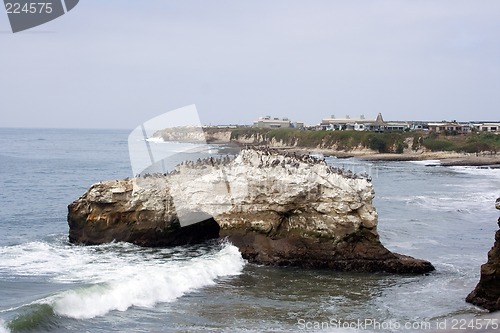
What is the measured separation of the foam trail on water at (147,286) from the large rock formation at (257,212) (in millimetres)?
1475

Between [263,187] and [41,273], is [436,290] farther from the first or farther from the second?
[41,273]

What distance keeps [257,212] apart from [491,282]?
26.2 ft

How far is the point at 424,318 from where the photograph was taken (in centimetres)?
1516

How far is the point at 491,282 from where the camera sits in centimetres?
1559

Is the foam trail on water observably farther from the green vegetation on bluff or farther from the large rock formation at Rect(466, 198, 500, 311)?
the green vegetation on bluff

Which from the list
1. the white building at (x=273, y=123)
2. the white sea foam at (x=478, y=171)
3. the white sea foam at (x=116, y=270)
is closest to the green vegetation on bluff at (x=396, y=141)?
the white sea foam at (x=478, y=171)

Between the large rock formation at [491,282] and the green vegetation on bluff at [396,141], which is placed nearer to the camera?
the large rock formation at [491,282]

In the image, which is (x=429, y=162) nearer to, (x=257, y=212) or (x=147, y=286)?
(x=257, y=212)

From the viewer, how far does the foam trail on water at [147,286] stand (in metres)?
15.4

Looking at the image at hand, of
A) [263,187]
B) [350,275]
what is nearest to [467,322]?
[350,275]

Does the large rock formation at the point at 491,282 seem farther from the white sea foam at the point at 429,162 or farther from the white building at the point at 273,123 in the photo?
the white building at the point at 273,123

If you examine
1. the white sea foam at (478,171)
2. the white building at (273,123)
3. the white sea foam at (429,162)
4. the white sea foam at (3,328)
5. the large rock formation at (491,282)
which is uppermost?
the white building at (273,123)

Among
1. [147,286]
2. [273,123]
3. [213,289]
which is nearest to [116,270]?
[147,286]

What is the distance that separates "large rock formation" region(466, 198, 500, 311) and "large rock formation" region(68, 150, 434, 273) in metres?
3.88
